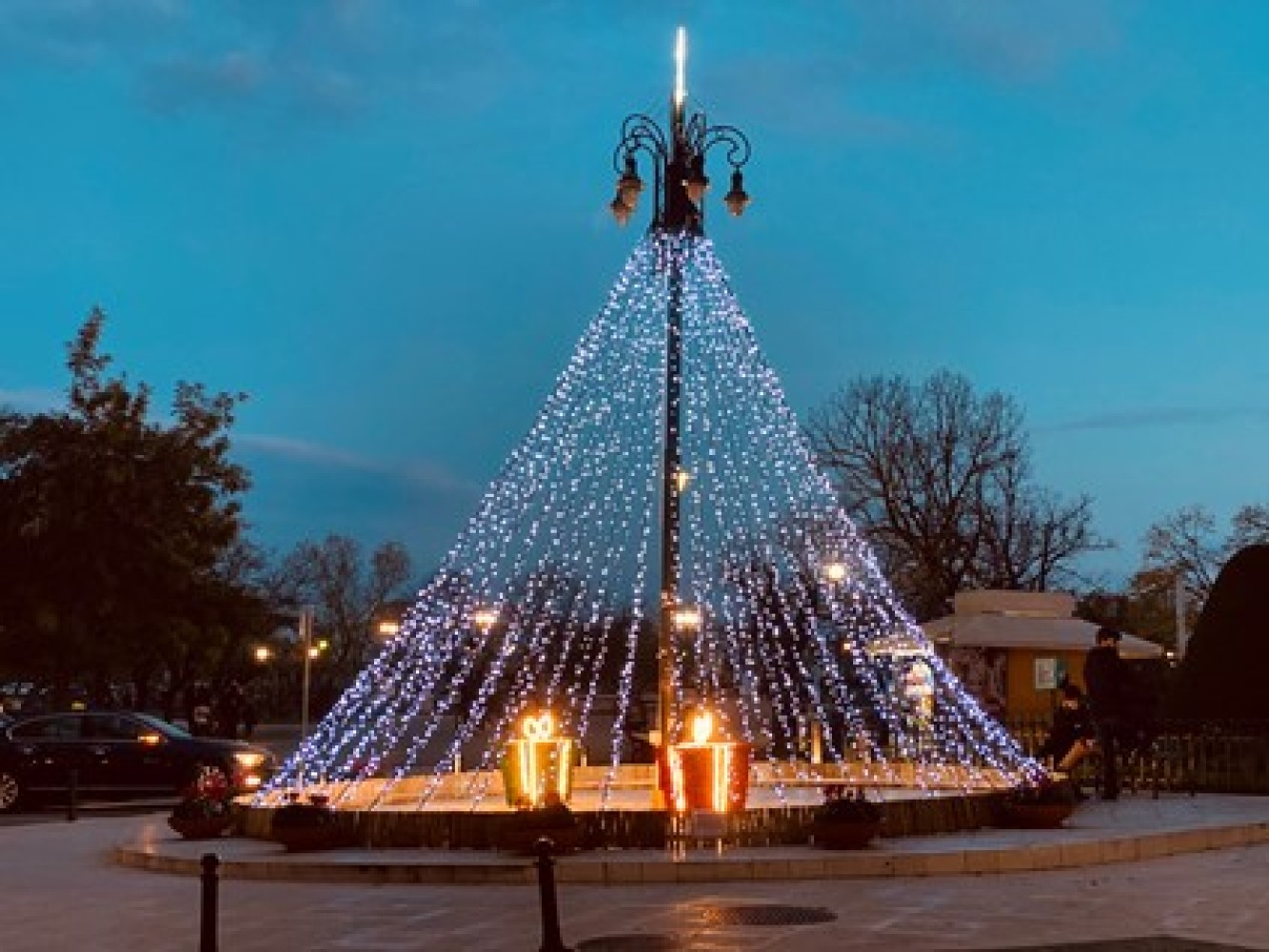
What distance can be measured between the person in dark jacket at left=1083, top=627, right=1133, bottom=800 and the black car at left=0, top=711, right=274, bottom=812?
12.2 metres

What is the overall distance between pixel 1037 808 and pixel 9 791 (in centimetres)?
1563

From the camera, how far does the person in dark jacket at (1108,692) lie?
755 inches

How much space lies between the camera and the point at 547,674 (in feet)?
194

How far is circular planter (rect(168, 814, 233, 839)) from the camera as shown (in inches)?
670

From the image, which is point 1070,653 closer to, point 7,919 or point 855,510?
point 855,510

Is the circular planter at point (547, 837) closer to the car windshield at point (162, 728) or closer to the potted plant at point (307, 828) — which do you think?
the potted plant at point (307, 828)

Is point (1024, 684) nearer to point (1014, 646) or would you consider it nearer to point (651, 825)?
point (1014, 646)

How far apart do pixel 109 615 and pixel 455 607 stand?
61.2ft

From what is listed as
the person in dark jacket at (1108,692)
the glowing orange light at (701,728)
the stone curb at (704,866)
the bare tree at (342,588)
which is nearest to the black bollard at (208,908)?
the stone curb at (704,866)

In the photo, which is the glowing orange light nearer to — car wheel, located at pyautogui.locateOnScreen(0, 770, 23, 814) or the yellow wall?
car wheel, located at pyautogui.locateOnScreen(0, 770, 23, 814)

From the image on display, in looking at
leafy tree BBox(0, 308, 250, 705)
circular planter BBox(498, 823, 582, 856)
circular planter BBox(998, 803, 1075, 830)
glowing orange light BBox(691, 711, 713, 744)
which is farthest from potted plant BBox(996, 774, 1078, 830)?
leafy tree BBox(0, 308, 250, 705)

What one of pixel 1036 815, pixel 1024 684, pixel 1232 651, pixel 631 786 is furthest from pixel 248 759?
pixel 1024 684

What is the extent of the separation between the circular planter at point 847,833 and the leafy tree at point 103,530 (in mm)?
23794

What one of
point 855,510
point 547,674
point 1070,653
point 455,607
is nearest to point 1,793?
point 455,607
